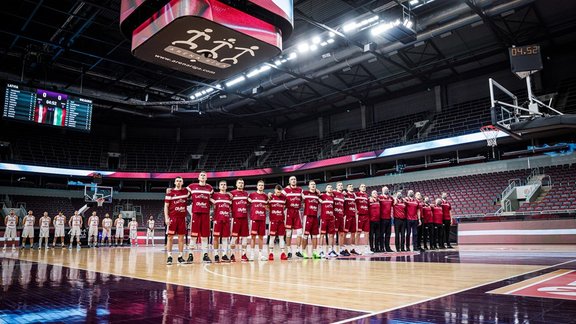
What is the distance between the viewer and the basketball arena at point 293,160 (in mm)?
4258

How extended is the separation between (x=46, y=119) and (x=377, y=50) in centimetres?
1734

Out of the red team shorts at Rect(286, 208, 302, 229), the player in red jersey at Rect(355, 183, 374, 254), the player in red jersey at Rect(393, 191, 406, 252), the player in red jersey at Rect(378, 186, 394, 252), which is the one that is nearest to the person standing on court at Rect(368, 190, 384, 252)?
the player in red jersey at Rect(378, 186, 394, 252)

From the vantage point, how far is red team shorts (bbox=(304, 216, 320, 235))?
1002 centimetres

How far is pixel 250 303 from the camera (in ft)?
11.6

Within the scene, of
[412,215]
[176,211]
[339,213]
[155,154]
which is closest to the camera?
[176,211]

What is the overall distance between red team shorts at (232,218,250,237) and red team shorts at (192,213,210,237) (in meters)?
0.64

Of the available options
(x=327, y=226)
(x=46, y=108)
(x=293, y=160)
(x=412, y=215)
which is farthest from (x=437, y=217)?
(x=46, y=108)

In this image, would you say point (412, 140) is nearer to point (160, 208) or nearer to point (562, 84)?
point (562, 84)

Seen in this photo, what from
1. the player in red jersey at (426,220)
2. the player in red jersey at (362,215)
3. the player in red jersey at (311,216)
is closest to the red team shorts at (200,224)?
the player in red jersey at (311,216)

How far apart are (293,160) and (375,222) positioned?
65.9ft

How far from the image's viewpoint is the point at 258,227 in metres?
9.42

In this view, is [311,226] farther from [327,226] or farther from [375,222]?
[375,222]

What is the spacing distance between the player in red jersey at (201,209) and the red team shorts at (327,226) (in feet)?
9.96

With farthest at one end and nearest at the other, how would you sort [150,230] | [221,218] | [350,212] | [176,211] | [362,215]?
[150,230] < [362,215] < [350,212] < [221,218] < [176,211]
